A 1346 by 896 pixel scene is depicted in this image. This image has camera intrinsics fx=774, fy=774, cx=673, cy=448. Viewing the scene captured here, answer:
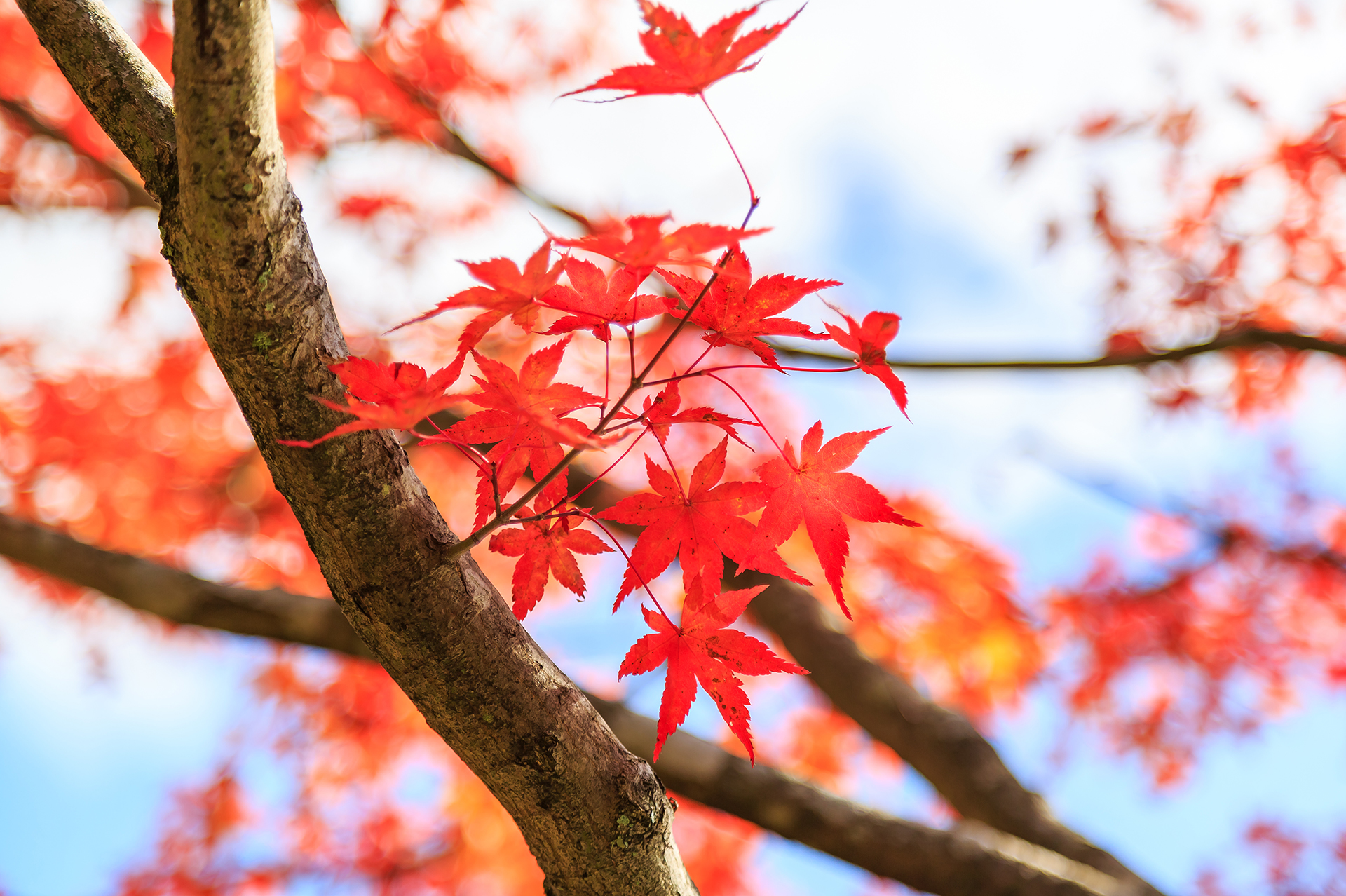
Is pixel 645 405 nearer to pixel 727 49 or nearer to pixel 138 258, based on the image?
pixel 727 49

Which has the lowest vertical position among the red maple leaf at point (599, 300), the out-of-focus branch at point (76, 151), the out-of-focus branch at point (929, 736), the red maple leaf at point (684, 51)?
the red maple leaf at point (599, 300)

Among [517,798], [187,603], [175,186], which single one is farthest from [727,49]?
[187,603]

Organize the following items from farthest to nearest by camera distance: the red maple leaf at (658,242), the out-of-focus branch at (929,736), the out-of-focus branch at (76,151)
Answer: the out-of-focus branch at (76,151)
the out-of-focus branch at (929,736)
the red maple leaf at (658,242)

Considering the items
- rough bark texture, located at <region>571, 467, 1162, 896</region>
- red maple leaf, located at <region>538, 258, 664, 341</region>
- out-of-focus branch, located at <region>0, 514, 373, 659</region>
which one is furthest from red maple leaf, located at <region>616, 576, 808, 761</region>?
out-of-focus branch, located at <region>0, 514, 373, 659</region>

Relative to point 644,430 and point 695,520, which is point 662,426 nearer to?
point 644,430

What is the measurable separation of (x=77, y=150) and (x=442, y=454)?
7.46 feet

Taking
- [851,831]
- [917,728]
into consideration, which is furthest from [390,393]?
[917,728]

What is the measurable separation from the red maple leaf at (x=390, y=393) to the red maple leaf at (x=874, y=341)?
474 mm

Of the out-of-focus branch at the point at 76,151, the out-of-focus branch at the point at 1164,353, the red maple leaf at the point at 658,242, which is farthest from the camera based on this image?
the out-of-focus branch at the point at 76,151

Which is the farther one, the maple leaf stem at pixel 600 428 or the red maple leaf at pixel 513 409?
the red maple leaf at pixel 513 409

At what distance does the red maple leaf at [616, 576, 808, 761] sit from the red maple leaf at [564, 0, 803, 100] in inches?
24.2

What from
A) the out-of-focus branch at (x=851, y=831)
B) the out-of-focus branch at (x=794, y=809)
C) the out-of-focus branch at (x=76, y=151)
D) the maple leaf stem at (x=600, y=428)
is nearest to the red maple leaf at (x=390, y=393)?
the maple leaf stem at (x=600, y=428)

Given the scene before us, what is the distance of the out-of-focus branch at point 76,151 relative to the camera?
3.03m

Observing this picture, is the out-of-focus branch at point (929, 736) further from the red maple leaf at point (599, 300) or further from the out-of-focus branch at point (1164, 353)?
the red maple leaf at point (599, 300)
